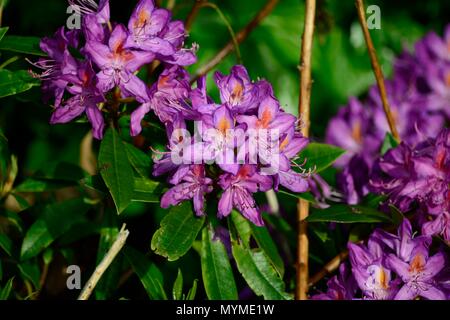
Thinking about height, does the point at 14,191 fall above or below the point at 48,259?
above

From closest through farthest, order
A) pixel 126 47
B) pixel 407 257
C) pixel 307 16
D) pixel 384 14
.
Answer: pixel 126 47, pixel 407 257, pixel 307 16, pixel 384 14

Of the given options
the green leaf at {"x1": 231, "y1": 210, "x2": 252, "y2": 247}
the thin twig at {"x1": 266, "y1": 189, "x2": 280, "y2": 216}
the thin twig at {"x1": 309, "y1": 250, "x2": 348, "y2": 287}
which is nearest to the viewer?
the green leaf at {"x1": 231, "y1": 210, "x2": 252, "y2": 247}

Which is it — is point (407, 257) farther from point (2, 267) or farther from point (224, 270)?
point (2, 267)

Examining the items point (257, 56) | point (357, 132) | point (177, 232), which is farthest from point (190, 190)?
point (257, 56)

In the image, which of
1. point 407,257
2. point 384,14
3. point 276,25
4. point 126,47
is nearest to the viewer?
point 126,47

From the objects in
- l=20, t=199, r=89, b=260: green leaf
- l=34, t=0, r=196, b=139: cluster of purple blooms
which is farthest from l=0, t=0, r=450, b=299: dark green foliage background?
l=34, t=0, r=196, b=139: cluster of purple blooms

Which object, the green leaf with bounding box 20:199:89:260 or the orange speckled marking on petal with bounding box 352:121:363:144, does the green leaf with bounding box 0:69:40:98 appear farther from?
the orange speckled marking on petal with bounding box 352:121:363:144
